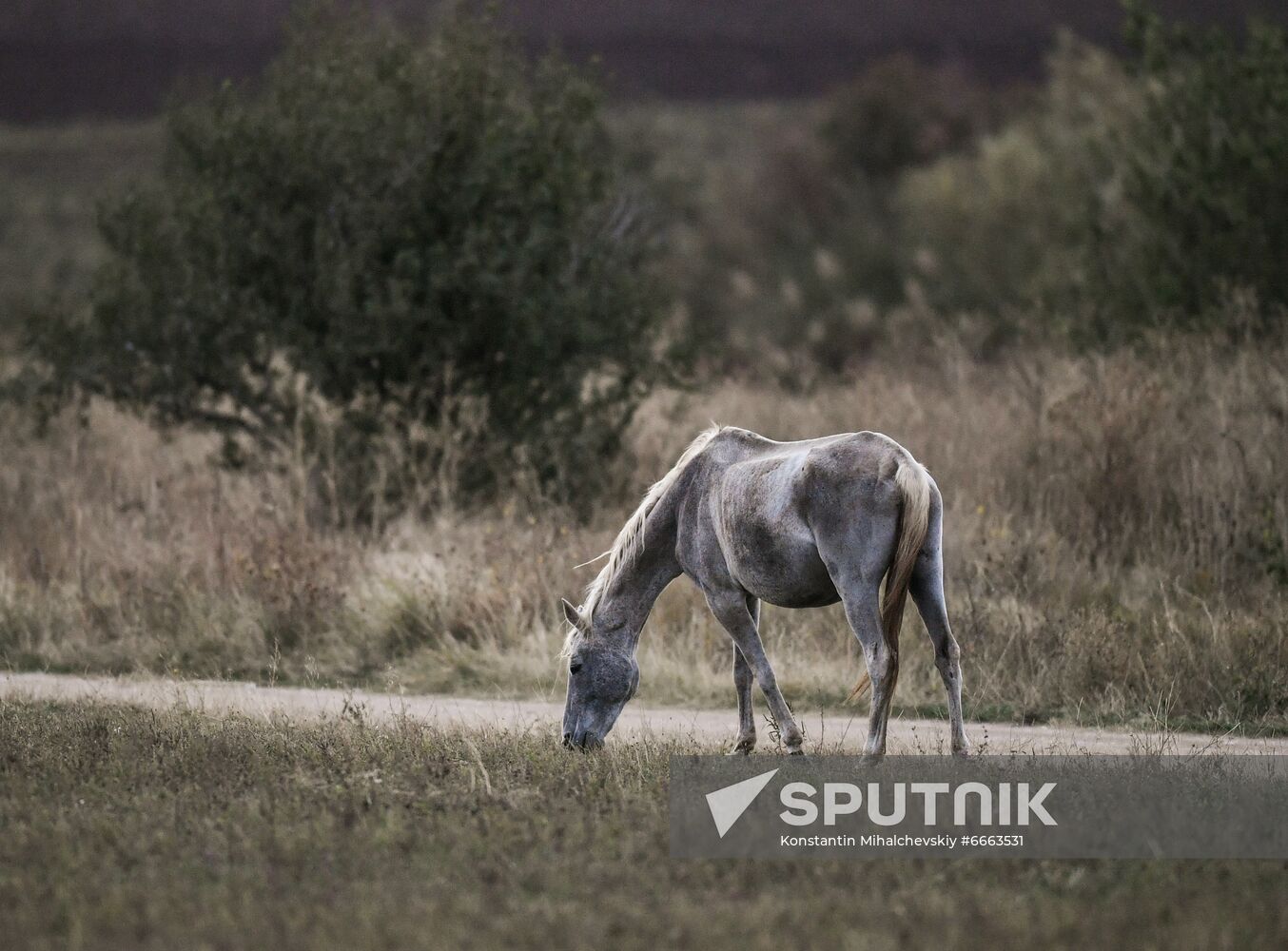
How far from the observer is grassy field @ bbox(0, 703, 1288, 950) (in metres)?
5.27

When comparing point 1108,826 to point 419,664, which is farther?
point 419,664

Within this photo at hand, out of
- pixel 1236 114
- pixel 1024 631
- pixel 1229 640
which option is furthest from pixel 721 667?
pixel 1236 114

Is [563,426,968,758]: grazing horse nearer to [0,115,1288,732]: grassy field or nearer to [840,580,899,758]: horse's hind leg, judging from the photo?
[840,580,899,758]: horse's hind leg

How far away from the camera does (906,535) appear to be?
7141 mm

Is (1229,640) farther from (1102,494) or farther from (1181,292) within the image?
(1181,292)

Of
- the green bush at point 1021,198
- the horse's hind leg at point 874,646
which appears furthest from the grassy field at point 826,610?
the green bush at point 1021,198

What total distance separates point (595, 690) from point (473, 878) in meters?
2.33

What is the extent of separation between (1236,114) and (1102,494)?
8874mm

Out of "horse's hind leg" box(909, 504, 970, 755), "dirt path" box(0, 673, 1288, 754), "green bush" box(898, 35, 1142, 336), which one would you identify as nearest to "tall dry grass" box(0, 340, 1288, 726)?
"dirt path" box(0, 673, 1288, 754)

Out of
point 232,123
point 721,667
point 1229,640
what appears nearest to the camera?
point 1229,640

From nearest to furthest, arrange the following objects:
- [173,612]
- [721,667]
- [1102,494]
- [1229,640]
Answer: [1229,640]
[721,667]
[173,612]
[1102,494]

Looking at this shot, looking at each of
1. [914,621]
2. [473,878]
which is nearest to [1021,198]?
[914,621]

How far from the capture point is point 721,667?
11383mm

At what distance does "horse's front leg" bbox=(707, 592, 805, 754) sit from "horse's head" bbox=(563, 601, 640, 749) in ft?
2.03
